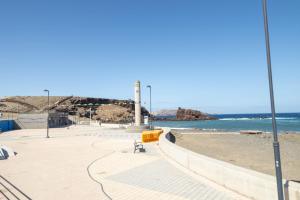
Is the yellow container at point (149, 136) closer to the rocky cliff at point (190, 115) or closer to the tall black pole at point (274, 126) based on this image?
the tall black pole at point (274, 126)

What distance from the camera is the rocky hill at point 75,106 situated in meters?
127

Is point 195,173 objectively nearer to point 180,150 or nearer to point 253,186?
point 180,150

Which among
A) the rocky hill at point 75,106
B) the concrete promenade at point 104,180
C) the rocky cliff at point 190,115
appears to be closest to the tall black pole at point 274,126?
the concrete promenade at point 104,180

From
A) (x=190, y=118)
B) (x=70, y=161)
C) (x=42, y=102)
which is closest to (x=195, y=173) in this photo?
(x=70, y=161)

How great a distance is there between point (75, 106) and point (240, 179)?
14161cm

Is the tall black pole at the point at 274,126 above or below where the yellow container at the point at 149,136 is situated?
above

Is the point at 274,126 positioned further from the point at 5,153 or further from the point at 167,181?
the point at 5,153

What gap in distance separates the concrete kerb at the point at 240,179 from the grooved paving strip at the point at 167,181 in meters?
0.58

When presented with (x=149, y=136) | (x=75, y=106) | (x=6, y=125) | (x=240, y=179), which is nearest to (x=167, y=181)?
(x=240, y=179)

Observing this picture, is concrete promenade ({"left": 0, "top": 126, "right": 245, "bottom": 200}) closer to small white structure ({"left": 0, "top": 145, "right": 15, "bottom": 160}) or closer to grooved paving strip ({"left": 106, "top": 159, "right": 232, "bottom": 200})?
grooved paving strip ({"left": 106, "top": 159, "right": 232, "bottom": 200})

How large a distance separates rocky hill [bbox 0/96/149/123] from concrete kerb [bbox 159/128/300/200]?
112 m

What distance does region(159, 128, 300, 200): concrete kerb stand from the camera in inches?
290

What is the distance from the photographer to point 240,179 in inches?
346

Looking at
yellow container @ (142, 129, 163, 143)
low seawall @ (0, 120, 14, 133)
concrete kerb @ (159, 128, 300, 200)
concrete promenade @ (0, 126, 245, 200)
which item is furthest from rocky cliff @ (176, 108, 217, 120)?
concrete kerb @ (159, 128, 300, 200)
